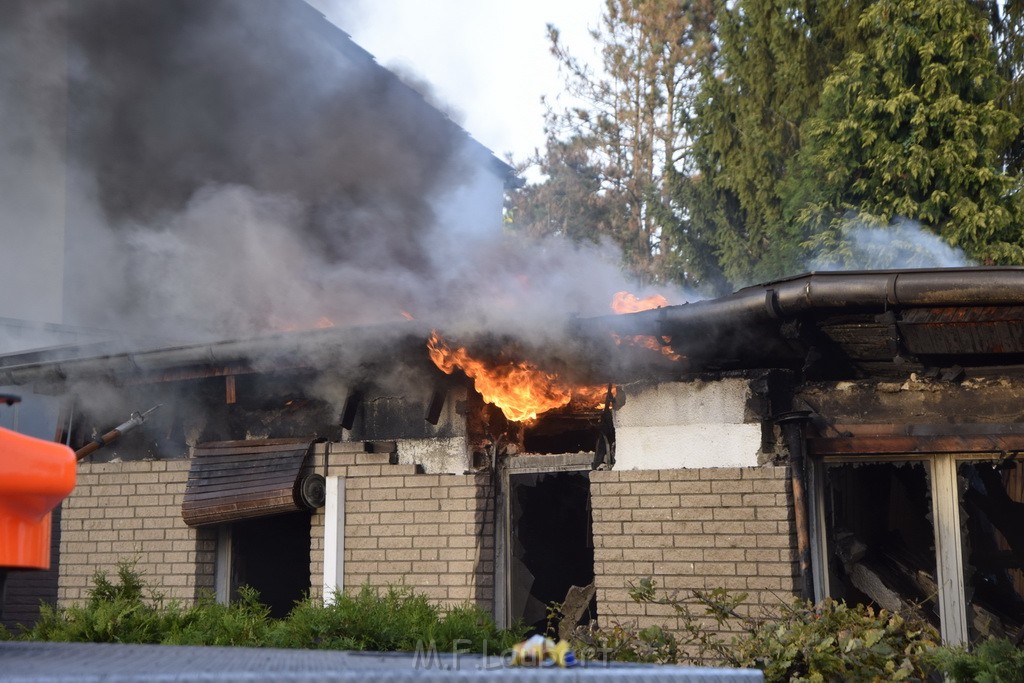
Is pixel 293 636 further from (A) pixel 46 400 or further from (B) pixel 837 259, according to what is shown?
(B) pixel 837 259

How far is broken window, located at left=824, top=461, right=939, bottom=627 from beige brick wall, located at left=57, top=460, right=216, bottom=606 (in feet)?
15.4

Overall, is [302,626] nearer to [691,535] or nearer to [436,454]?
[436,454]

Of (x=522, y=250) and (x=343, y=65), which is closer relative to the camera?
(x=522, y=250)

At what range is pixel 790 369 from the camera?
6.84 metres

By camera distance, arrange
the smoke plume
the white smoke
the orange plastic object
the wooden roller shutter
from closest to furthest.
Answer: the orange plastic object → the wooden roller shutter → the smoke plume → the white smoke

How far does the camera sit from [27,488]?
2076mm

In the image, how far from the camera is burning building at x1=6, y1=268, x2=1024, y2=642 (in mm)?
6406

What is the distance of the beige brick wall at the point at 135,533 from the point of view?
8469 millimetres

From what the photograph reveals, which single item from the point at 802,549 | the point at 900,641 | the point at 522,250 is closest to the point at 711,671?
the point at 900,641

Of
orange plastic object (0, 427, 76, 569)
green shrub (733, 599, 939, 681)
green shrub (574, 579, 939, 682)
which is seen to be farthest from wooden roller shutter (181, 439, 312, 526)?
orange plastic object (0, 427, 76, 569)

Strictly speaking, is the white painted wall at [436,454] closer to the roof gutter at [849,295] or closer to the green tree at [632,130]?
the roof gutter at [849,295]

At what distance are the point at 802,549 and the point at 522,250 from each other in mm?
3805

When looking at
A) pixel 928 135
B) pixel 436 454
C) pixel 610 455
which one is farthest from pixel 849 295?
pixel 928 135

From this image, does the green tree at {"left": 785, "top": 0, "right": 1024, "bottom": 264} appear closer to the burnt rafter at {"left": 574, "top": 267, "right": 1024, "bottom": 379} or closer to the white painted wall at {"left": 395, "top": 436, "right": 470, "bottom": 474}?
the burnt rafter at {"left": 574, "top": 267, "right": 1024, "bottom": 379}
